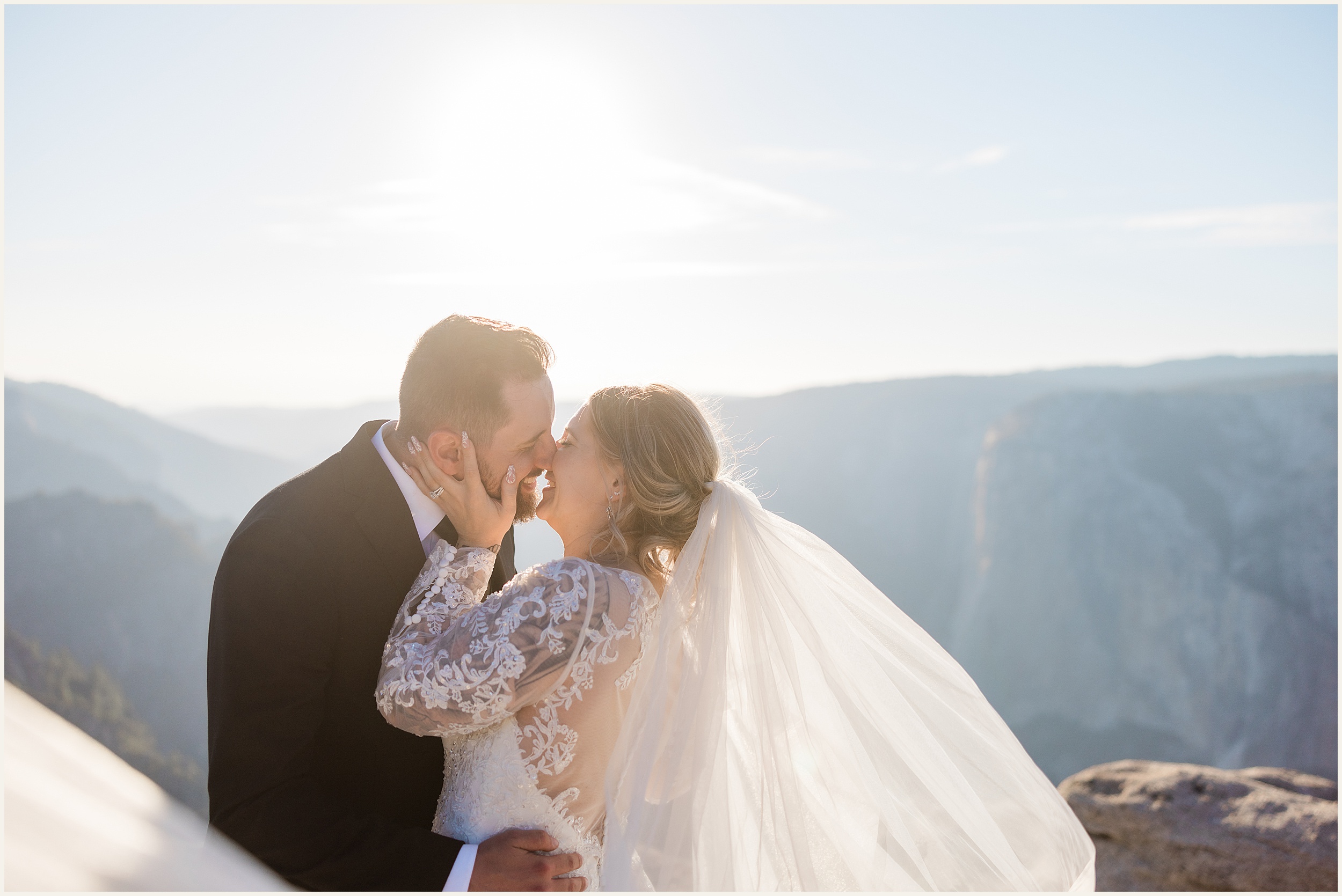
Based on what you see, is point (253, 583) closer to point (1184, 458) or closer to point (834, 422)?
point (1184, 458)

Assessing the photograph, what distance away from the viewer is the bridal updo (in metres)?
3.07

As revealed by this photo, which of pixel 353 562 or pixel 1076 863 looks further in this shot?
pixel 1076 863

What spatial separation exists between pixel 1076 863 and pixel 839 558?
156cm

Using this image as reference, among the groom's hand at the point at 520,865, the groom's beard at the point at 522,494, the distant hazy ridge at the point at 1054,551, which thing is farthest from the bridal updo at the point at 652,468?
the distant hazy ridge at the point at 1054,551

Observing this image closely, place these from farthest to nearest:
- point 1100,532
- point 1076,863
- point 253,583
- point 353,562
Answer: point 1100,532 → point 1076,863 → point 353,562 → point 253,583

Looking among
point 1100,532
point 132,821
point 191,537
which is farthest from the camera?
point 191,537

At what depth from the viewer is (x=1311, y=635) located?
3262 centimetres

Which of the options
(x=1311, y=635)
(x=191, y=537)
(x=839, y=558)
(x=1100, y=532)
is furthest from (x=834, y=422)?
(x=839, y=558)

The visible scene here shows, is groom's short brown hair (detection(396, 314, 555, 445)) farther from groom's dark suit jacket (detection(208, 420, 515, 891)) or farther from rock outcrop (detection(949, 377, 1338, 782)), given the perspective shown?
rock outcrop (detection(949, 377, 1338, 782))

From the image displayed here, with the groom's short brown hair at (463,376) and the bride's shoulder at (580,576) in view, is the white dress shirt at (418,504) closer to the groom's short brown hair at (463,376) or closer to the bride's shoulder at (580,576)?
the groom's short brown hair at (463,376)

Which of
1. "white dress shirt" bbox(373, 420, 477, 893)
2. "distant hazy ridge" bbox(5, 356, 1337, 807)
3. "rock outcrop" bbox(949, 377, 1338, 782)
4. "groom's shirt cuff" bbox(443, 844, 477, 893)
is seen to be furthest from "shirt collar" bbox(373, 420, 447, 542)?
"rock outcrop" bbox(949, 377, 1338, 782)

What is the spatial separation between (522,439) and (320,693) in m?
1.11

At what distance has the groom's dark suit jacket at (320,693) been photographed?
2.66m

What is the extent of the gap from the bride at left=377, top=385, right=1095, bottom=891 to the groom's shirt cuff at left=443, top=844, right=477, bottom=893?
12 centimetres
